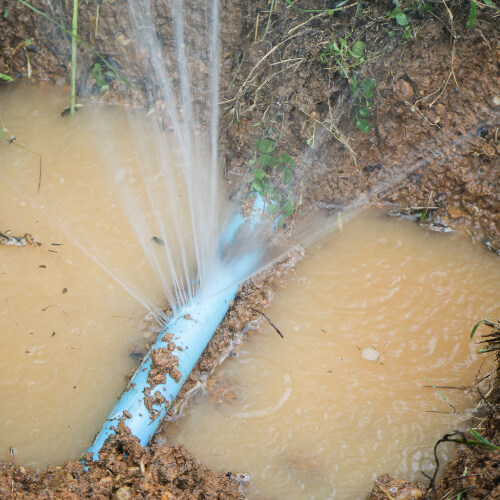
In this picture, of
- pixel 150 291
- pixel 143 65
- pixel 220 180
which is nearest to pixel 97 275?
pixel 150 291

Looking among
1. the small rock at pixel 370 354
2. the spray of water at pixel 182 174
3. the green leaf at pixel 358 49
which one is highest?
the green leaf at pixel 358 49

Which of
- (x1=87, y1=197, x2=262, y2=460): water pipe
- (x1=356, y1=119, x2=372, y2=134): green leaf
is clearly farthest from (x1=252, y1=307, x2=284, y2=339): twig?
(x1=356, y1=119, x2=372, y2=134): green leaf

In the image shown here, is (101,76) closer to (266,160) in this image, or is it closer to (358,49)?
(266,160)

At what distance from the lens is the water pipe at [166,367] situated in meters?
2.66

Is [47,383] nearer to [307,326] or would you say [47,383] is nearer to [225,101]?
[307,326]

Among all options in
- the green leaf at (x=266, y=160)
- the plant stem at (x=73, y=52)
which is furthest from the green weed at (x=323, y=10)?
the plant stem at (x=73, y=52)

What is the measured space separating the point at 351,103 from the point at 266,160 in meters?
0.69

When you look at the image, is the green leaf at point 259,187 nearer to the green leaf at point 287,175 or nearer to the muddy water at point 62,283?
the green leaf at point 287,175

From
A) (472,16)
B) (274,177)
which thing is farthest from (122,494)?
(472,16)

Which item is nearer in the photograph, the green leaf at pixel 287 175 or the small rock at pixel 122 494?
the small rock at pixel 122 494

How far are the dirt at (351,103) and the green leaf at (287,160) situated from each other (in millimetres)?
60

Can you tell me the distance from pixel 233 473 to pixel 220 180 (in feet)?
6.54

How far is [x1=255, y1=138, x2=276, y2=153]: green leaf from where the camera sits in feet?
11.3

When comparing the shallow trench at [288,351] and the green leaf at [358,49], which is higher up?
the green leaf at [358,49]
